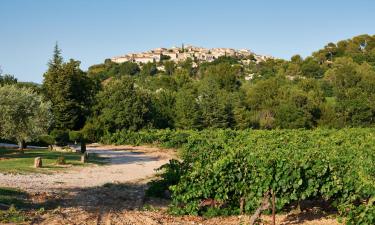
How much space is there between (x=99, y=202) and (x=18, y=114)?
1622cm

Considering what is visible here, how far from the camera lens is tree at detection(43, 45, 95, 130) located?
52906mm

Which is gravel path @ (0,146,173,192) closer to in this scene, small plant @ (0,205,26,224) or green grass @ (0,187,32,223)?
green grass @ (0,187,32,223)

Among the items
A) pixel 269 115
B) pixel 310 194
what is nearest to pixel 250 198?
pixel 310 194

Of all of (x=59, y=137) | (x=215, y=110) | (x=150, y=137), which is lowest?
(x=150, y=137)

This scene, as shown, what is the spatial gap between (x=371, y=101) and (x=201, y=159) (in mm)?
64006

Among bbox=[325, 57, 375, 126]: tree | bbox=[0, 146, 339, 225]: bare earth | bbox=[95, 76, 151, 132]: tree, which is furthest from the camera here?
bbox=[325, 57, 375, 126]: tree

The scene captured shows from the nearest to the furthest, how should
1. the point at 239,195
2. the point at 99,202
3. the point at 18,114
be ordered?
the point at 239,195 < the point at 99,202 < the point at 18,114

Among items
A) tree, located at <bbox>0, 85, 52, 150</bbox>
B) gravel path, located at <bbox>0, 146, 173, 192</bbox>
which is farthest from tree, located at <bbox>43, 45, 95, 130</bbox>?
gravel path, located at <bbox>0, 146, 173, 192</bbox>

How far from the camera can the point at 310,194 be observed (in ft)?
40.7

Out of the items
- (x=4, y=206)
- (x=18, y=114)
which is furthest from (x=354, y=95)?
(x=4, y=206)

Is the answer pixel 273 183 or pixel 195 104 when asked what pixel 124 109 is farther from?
pixel 273 183

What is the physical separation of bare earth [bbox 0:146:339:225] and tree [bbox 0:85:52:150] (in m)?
7.93

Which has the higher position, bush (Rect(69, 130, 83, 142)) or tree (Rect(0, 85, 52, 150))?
tree (Rect(0, 85, 52, 150))

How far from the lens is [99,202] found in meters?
15.2
